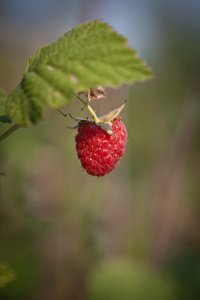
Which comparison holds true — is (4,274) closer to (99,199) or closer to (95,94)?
(95,94)

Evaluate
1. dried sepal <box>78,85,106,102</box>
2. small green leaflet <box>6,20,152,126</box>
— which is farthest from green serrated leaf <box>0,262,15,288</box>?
dried sepal <box>78,85,106,102</box>

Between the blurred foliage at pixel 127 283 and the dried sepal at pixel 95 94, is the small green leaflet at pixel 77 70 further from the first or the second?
the blurred foliage at pixel 127 283

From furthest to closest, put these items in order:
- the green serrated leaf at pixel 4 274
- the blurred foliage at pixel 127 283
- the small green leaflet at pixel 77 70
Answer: the blurred foliage at pixel 127 283 < the green serrated leaf at pixel 4 274 < the small green leaflet at pixel 77 70

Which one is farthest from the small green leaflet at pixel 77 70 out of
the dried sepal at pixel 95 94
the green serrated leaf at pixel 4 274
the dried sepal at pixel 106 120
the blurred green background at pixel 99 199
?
the blurred green background at pixel 99 199

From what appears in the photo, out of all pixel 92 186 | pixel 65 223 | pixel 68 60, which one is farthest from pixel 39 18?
pixel 68 60

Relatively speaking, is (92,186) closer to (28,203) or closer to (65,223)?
(65,223)

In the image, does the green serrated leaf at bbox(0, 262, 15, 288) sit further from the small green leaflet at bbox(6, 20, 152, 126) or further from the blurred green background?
the blurred green background
